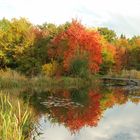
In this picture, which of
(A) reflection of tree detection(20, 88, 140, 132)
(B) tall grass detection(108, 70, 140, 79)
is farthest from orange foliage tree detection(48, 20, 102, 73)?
(B) tall grass detection(108, 70, 140, 79)

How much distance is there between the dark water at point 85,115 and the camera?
1728 centimetres

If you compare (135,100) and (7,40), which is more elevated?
(7,40)

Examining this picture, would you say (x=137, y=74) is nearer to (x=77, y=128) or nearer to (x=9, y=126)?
(x=77, y=128)

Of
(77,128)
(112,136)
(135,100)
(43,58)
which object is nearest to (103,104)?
(135,100)

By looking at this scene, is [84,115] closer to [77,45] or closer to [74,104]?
[74,104]

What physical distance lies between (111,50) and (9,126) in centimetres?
4090

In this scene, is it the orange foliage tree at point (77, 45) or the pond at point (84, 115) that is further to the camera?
the orange foliage tree at point (77, 45)

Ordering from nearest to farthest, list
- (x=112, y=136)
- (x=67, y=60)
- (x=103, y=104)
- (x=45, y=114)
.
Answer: (x=112, y=136)
(x=45, y=114)
(x=103, y=104)
(x=67, y=60)

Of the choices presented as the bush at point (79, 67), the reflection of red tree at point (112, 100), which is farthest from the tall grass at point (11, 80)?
the reflection of red tree at point (112, 100)

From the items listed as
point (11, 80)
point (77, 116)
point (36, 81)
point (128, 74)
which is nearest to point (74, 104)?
point (77, 116)

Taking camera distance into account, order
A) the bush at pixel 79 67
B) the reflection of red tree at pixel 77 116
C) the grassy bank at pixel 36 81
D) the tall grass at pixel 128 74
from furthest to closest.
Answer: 1. the tall grass at pixel 128 74
2. the bush at pixel 79 67
3. the grassy bank at pixel 36 81
4. the reflection of red tree at pixel 77 116

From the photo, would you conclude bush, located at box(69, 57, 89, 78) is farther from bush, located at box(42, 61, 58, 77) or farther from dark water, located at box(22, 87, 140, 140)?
dark water, located at box(22, 87, 140, 140)

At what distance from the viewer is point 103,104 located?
90.4 feet

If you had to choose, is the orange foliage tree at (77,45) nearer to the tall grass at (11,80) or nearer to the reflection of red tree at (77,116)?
the tall grass at (11,80)
